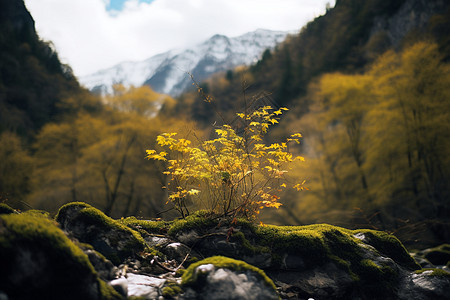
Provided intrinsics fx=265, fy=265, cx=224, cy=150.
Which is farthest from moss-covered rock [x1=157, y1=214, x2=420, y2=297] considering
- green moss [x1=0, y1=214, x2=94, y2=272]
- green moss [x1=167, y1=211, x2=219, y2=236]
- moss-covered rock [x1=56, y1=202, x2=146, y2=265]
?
green moss [x1=0, y1=214, x2=94, y2=272]

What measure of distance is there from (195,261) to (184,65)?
3.02m

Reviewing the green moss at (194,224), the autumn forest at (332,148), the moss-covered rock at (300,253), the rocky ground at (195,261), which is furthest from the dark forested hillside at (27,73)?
the moss-covered rock at (300,253)

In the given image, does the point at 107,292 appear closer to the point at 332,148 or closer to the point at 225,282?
the point at 225,282

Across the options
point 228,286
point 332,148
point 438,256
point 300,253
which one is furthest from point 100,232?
point 332,148

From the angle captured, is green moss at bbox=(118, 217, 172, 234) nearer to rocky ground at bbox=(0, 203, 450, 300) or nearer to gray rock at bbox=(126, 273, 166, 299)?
rocky ground at bbox=(0, 203, 450, 300)

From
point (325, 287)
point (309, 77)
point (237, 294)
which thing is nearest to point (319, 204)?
point (325, 287)

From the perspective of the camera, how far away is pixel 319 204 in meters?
18.7

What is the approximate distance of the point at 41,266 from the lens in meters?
2.11

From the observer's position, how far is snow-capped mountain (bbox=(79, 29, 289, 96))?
5.53 metres

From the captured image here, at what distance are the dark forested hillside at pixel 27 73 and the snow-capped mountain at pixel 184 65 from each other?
17.4 ft

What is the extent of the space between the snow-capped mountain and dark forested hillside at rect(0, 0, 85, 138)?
5.30m

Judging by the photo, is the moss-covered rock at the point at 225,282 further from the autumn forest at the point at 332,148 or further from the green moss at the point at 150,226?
the autumn forest at the point at 332,148

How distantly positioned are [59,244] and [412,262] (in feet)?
17.2

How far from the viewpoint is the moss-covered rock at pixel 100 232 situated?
3.24 meters
